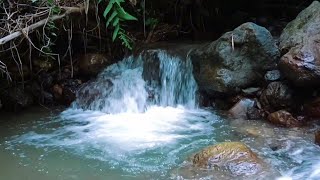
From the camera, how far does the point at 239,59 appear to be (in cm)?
596

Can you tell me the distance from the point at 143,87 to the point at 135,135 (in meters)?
1.51

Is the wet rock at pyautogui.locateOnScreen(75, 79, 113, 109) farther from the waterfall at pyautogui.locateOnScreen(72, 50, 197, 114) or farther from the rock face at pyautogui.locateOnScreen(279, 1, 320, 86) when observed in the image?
the rock face at pyautogui.locateOnScreen(279, 1, 320, 86)

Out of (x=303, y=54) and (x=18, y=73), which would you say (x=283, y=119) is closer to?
(x=303, y=54)

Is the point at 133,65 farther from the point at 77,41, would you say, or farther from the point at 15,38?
the point at 15,38

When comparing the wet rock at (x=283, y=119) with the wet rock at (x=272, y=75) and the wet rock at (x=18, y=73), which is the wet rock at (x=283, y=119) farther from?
the wet rock at (x=18, y=73)

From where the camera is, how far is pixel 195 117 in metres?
5.74

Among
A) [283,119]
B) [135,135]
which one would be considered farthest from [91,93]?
[283,119]

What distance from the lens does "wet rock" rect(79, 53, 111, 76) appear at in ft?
21.8

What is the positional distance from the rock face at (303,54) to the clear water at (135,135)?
626 millimetres

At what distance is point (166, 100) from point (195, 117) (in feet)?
2.38

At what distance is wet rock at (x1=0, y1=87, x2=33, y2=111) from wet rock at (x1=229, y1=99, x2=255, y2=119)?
2.94 meters

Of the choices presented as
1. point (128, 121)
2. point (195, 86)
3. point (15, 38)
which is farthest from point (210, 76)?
point (15, 38)

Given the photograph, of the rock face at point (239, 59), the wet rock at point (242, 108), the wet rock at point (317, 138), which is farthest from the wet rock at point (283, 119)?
the rock face at point (239, 59)

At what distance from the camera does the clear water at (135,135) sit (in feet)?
13.4
